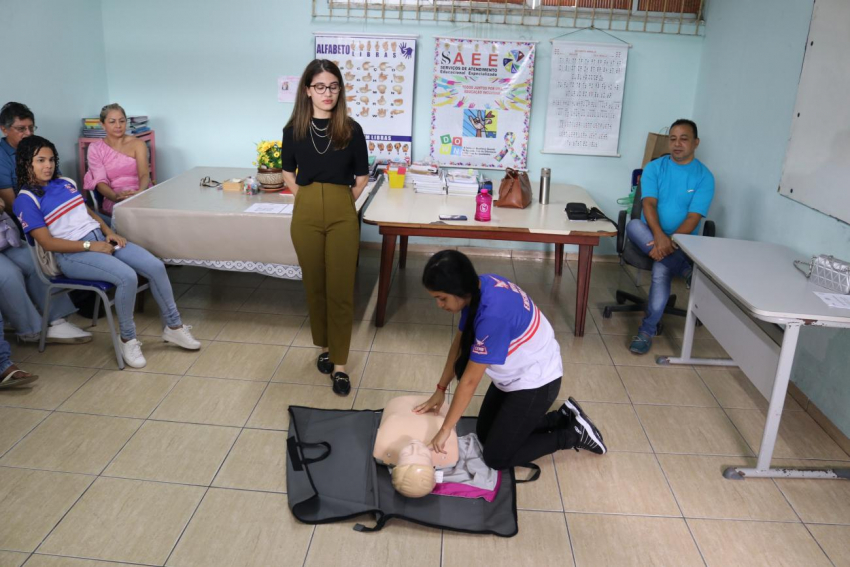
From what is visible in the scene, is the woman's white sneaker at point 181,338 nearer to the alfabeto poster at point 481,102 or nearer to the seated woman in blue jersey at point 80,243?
the seated woman in blue jersey at point 80,243

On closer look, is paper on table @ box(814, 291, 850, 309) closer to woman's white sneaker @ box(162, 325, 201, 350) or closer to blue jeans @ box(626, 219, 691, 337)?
blue jeans @ box(626, 219, 691, 337)

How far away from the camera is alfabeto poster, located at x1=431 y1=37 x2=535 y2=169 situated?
5020 millimetres

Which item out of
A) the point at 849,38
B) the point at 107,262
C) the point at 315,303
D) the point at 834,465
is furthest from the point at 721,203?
the point at 107,262

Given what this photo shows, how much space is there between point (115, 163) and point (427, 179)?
6.50 feet

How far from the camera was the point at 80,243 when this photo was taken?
341cm

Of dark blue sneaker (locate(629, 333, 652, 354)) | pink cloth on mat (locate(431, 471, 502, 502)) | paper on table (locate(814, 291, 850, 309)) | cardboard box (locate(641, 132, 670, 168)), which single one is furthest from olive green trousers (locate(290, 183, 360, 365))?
cardboard box (locate(641, 132, 670, 168))

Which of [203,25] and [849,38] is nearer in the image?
[849,38]

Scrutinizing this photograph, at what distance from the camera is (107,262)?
3.46 m

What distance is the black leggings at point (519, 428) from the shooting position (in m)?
2.60

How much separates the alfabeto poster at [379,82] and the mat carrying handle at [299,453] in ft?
9.61

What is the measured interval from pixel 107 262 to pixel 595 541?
2618 millimetres

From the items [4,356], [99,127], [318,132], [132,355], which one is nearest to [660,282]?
[318,132]

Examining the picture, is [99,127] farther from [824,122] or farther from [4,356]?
[824,122]

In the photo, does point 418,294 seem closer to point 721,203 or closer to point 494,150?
point 494,150
